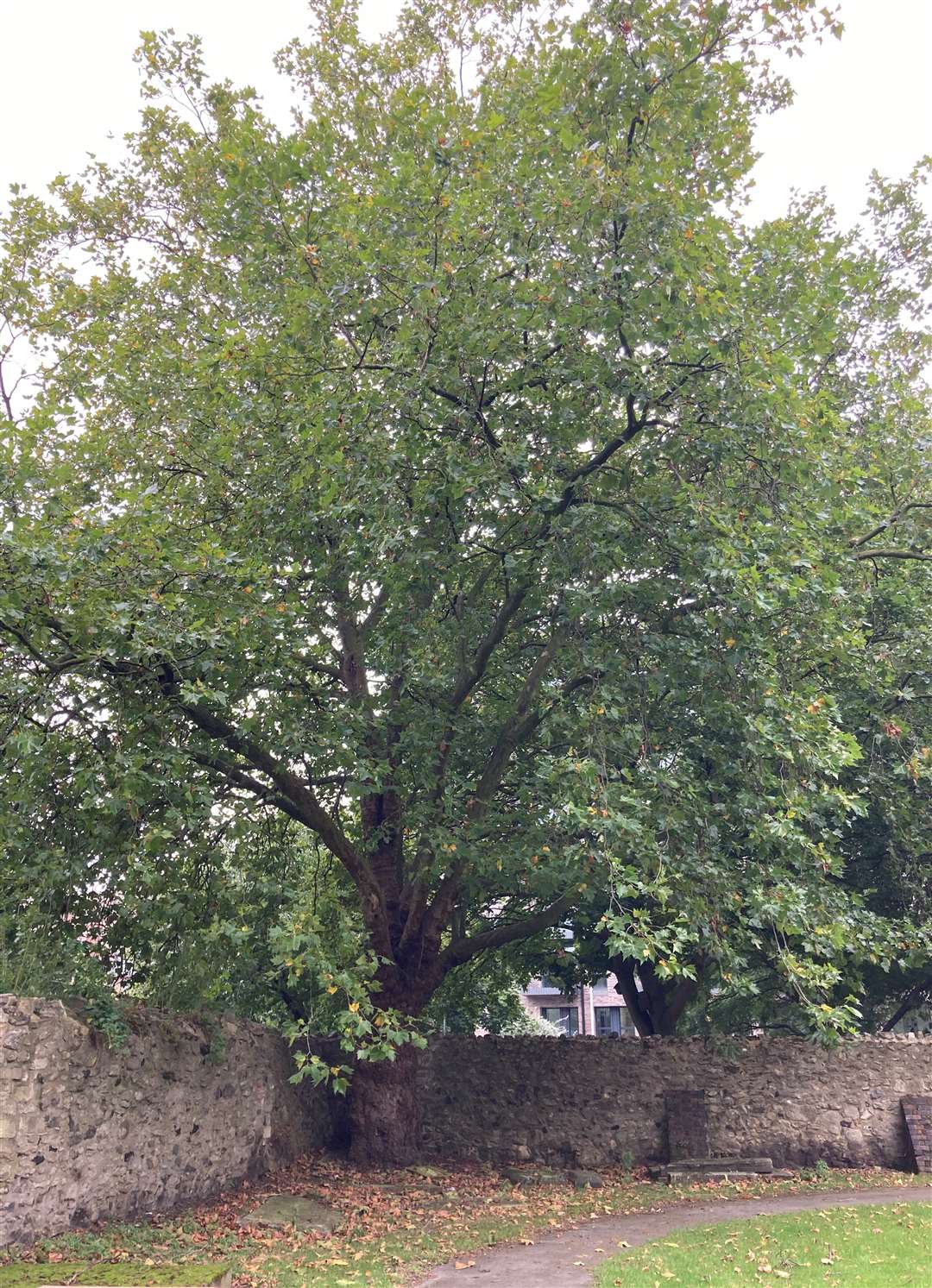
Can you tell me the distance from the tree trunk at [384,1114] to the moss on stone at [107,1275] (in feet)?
21.7

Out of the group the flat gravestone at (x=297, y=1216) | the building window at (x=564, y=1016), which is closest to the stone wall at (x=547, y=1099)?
the flat gravestone at (x=297, y=1216)

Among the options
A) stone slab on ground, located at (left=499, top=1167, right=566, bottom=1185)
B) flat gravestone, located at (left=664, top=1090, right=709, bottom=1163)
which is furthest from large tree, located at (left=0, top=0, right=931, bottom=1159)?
flat gravestone, located at (left=664, top=1090, right=709, bottom=1163)

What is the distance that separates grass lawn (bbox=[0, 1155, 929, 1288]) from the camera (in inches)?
315

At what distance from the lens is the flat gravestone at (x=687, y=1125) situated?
15.4m

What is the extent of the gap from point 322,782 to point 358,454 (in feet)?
16.1

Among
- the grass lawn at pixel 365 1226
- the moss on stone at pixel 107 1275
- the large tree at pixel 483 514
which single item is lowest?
the grass lawn at pixel 365 1226

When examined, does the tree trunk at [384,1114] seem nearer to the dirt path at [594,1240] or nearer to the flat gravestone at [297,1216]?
the flat gravestone at [297,1216]

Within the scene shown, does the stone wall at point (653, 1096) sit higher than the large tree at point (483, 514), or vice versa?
the large tree at point (483, 514)

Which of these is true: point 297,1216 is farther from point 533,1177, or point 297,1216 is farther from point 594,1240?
point 533,1177

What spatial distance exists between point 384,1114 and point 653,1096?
16.9 ft

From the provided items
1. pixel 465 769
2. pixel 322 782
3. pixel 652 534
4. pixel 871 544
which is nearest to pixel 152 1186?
pixel 322 782

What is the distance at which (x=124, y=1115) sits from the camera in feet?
31.2

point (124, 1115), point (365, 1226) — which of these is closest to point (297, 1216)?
point (365, 1226)

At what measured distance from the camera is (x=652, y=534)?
1061 cm
